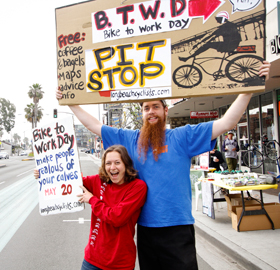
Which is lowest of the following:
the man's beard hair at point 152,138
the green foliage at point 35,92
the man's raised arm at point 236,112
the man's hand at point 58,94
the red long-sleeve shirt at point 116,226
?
the red long-sleeve shirt at point 116,226

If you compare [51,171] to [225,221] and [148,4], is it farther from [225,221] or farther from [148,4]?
[225,221]

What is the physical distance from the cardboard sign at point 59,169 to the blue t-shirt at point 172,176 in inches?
24.6

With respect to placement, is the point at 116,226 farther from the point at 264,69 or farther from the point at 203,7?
the point at 203,7

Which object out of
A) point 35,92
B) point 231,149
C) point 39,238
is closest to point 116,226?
point 39,238

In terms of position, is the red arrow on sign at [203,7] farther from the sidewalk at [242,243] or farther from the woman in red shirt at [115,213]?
the sidewalk at [242,243]

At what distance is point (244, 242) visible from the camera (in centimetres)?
431

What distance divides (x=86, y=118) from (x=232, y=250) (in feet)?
10.3

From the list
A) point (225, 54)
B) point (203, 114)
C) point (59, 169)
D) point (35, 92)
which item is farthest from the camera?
point (35, 92)

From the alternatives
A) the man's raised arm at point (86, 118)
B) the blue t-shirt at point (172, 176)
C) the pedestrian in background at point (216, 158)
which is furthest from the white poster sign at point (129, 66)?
the pedestrian in background at point (216, 158)

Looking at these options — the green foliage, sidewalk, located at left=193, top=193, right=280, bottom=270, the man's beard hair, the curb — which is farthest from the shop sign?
the green foliage

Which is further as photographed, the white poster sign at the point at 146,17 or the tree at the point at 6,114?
the tree at the point at 6,114

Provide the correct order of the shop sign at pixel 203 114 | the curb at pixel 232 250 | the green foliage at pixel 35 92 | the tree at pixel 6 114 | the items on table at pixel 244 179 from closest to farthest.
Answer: the curb at pixel 232 250, the items on table at pixel 244 179, the shop sign at pixel 203 114, the green foliage at pixel 35 92, the tree at pixel 6 114

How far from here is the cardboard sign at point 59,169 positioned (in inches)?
92.1

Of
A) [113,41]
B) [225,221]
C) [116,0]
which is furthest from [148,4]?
[225,221]
